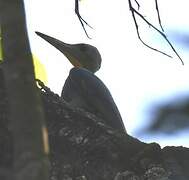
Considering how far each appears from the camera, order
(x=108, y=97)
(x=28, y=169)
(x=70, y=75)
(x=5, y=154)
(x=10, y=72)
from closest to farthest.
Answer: (x=28, y=169), (x=10, y=72), (x=5, y=154), (x=108, y=97), (x=70, y=75)

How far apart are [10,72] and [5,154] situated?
1.84m

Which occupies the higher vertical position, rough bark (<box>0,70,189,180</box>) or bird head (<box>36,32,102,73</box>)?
bird head (<box>36,32,102,73</box>)

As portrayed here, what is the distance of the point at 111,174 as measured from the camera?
342 cm

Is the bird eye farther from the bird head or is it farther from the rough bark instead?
the rough bark

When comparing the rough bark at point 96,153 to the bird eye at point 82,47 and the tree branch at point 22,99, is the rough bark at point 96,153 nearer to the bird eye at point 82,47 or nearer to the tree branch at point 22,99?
the tree branch at point 22,99

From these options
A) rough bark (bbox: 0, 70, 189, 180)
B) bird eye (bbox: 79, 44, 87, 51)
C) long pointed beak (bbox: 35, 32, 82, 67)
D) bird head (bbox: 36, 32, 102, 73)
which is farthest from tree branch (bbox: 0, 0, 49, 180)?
bird eye (bbox: 79, 44, 87, 51)

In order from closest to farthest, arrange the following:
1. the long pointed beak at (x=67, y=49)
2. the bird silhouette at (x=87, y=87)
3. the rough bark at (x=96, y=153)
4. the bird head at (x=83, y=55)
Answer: the rough bark at (x=96, y=153) < the bird silhouette at (x=87, y=87) < the long pointed beak at (x=67, y=49) < the bird head at (x=83, y=55)

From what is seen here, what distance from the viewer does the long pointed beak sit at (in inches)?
322

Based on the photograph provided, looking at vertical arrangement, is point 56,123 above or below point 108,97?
below

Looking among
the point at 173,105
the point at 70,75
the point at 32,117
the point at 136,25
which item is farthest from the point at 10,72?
the point at 70,75

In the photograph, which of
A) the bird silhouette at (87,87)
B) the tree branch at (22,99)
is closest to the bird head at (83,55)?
the bird silhouette at (87,87)

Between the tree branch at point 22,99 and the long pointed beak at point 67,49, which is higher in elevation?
the long pointed beak at point 67,49

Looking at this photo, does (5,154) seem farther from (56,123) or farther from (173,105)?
(173,105)

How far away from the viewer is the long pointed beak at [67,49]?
8.18m
